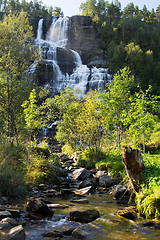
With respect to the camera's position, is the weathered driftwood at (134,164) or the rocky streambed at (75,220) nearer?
the rocky streambed at (75,220)

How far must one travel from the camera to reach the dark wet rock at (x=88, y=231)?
13.7 feet

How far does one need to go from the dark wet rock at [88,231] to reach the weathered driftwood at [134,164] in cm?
194

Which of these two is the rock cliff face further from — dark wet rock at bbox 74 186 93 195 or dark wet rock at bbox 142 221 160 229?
dark wet rock at bbox 142 221 160 229

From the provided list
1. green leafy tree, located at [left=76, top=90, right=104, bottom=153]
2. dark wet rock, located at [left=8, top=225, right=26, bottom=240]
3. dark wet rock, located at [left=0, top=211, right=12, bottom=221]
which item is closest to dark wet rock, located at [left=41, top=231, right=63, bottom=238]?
dark wet rock, located at [left=8, top=225, right=26, bottom=240]

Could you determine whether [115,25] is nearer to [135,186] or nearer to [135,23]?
[135,23]

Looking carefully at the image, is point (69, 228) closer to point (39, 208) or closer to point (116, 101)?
point (39, 208)

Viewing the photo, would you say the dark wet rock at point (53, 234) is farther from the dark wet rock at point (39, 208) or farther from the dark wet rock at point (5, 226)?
the dark wet rock at point (39, 208)

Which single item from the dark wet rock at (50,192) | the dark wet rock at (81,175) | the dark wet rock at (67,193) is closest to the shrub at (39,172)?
the dark wet rock at (50,192)

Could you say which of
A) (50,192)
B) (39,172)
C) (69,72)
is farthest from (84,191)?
(69,72)

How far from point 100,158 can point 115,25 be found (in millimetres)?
66075

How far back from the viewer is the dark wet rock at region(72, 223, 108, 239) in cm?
418

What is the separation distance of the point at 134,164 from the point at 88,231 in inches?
94.8

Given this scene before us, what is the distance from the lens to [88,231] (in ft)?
14.4

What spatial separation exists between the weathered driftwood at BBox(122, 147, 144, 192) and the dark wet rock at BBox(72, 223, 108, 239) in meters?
1.94
